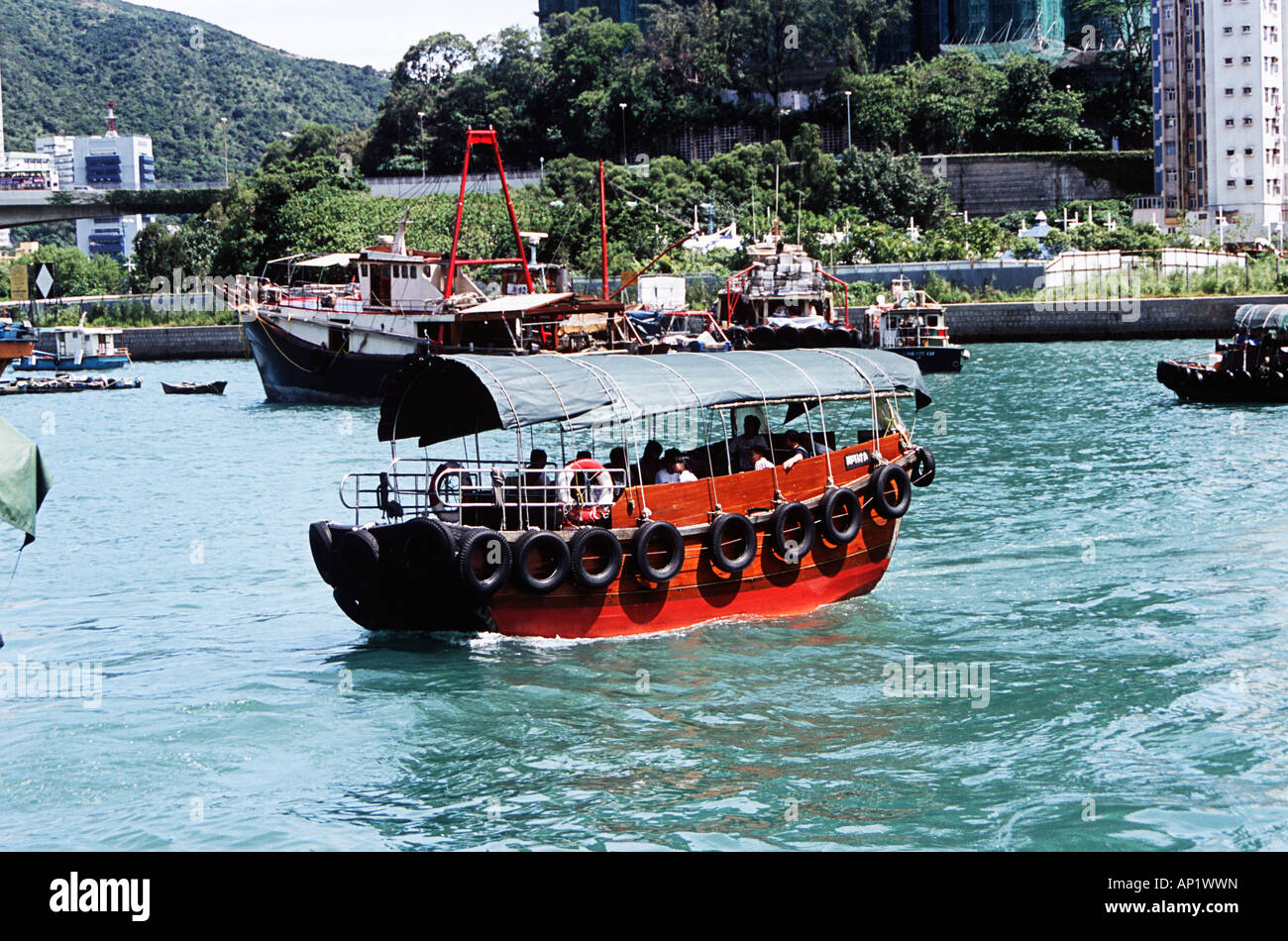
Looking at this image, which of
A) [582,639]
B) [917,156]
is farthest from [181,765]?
[917,156]

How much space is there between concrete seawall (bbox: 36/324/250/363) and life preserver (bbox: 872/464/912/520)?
6793 centimetres

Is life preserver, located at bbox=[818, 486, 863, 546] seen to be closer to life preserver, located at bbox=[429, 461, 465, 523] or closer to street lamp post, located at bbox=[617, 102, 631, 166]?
life preserver, located at bbox=[429, 461, 465, 523]

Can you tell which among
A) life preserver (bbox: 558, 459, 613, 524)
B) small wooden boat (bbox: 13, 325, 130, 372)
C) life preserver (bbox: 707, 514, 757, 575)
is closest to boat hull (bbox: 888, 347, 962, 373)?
small wooden boat (bbox: 13, 325, 130, 372)

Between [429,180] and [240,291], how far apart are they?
41.9 metres

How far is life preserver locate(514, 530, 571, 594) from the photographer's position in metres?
15.4

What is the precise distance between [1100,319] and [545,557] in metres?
56.9

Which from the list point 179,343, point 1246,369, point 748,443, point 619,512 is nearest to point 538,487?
point 619,512

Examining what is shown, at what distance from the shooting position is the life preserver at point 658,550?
52.5ft

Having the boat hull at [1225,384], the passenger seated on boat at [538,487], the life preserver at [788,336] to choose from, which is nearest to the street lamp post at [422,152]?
the life preserver at [788,336]

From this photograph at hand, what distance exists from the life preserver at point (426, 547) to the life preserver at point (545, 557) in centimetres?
70

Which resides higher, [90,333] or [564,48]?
[564,48]

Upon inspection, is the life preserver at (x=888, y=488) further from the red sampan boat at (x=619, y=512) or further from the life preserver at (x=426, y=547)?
the life preserver at (x=426, y=547)
